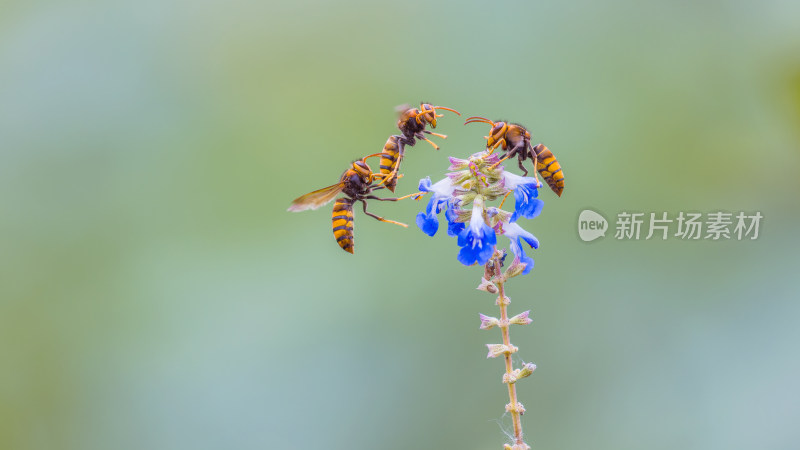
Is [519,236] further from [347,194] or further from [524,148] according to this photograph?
[347,194]

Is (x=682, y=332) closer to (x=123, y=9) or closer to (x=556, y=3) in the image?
(x=556, y=3)

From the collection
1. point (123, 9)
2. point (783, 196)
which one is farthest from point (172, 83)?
point (783, 196)

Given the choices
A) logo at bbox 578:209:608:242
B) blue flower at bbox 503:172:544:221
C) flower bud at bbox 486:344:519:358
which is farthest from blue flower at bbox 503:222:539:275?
logo at bbox 578:209:608:242

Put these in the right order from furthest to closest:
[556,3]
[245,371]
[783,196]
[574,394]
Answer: [556,3]
[783,196]
[245,371]
[574,394]

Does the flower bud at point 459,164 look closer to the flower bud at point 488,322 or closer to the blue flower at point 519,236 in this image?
the blue flower at point 519,236

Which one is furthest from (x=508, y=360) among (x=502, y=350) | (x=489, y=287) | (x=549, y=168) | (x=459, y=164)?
(x=549, y=168)

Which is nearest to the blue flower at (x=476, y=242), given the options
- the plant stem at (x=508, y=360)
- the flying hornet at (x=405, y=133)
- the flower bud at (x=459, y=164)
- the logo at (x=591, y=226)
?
the plant stem at (x=508, y=360)

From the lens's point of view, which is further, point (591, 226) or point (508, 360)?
point (591, 226)
